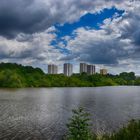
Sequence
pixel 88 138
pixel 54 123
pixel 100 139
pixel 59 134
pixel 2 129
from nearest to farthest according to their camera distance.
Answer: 1. pixel 88 138
2. pixel 100 139
3. pixel 59 134
4. pixel 2 129
5. pixel 54 123

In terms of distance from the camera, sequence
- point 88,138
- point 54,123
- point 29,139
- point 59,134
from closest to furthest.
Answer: point 88,138 < point 29,139 < point 59,134 < point 54,123

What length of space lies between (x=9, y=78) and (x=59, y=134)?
151 meters

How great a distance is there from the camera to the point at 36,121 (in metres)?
42.5

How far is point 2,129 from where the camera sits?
35688 mm

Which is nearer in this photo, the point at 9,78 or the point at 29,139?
the point at 29,139

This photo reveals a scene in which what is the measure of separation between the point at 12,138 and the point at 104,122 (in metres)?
16.2

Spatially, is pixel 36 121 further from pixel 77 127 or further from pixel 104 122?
pixel 77 127

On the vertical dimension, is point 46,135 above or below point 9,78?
below

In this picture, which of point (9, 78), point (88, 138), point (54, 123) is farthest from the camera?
point (9, 78)

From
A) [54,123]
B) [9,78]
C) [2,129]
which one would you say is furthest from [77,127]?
[9,78]

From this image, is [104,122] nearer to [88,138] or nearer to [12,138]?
[12,138]

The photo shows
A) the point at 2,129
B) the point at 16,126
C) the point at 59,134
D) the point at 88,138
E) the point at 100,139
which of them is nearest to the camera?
the point at 88,138

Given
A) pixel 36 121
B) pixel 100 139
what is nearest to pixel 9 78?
pixel 36 121

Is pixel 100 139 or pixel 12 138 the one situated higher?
pixel 100 139
